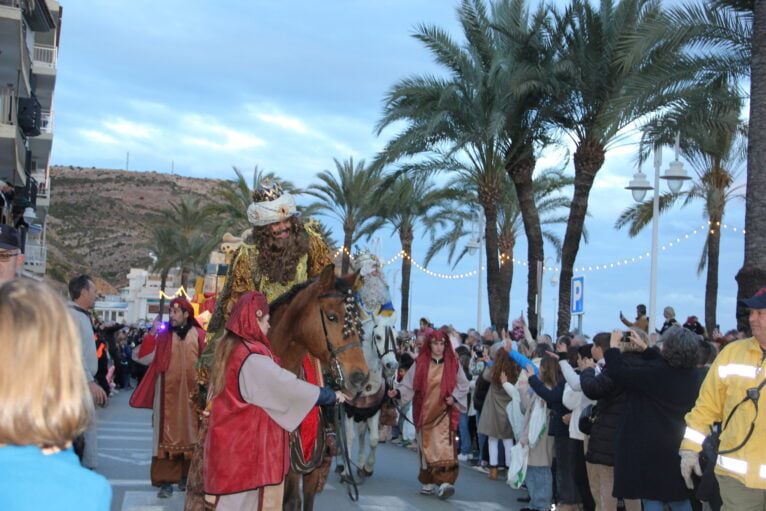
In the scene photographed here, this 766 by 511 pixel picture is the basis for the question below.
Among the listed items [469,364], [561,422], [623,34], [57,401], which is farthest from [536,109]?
[57,401]

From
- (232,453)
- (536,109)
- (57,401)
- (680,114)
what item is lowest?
(232,453)

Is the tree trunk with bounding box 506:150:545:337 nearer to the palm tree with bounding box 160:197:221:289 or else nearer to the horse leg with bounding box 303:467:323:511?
the horse leg with bounding box 303:467:323:511

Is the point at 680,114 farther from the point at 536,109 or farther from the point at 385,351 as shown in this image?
the point at 385,351

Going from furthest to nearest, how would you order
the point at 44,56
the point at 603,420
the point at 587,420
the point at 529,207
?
the point at 44,56
the point at 529,207
the point at 587,420
the point at 603,420

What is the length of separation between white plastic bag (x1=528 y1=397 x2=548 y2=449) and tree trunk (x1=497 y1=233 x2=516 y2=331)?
15.0 metres

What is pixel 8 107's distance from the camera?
30.7 m

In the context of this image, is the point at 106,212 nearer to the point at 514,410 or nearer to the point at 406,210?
the point at 406,210

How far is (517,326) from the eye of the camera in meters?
22.0

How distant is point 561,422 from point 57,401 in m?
8.84

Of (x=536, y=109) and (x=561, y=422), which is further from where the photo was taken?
(x=536, y=109)

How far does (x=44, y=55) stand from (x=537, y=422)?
41.5 metres

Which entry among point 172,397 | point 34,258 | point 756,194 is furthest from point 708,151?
point 34,258

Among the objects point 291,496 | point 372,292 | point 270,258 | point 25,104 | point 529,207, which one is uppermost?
point 25,104

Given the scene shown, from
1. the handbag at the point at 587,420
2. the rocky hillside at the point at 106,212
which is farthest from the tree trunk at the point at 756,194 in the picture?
the rocky hillside at the point at 106,212
